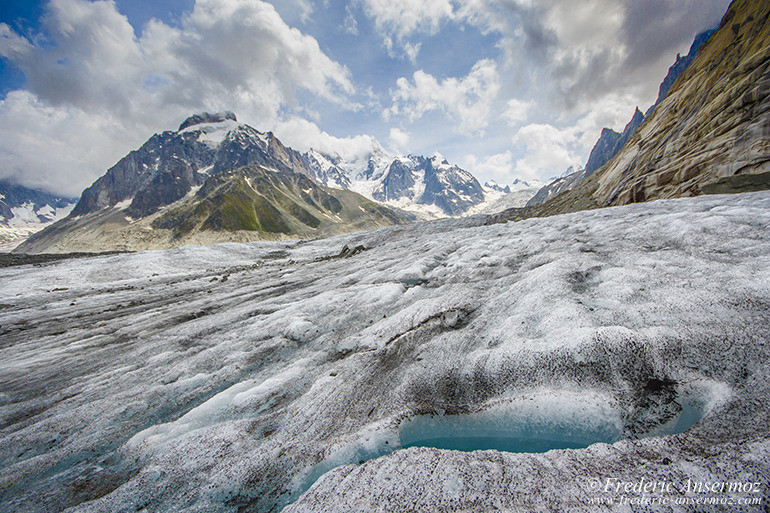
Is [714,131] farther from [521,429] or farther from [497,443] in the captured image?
[497,443]

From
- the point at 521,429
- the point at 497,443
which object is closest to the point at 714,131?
the point at 521,429

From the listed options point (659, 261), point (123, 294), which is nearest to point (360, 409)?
point (659, 261)

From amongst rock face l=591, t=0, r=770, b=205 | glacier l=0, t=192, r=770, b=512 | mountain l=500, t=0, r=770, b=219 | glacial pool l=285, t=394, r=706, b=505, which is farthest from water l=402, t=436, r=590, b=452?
rock face l=591, t=0, r=770, b=205

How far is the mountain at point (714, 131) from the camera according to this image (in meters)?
22.8

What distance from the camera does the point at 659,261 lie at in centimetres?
922

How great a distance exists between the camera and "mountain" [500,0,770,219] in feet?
74.7

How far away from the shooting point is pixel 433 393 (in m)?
6.26

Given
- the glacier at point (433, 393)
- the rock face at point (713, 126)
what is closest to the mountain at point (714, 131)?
the rock face at point (713, 126)

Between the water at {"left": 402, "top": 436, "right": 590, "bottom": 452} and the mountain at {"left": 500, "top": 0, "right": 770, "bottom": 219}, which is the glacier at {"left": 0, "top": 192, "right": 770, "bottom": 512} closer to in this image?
the water at {"left": 402, "top": 436, "right": 590, "bottom": 452}

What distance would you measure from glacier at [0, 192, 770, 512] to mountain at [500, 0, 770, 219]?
18.1 metres

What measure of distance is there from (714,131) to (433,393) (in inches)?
1589

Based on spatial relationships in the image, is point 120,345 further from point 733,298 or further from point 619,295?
point 733,298

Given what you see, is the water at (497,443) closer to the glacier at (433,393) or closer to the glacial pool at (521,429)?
the glacial pool at (521,429)

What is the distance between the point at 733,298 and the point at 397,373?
8063mm
